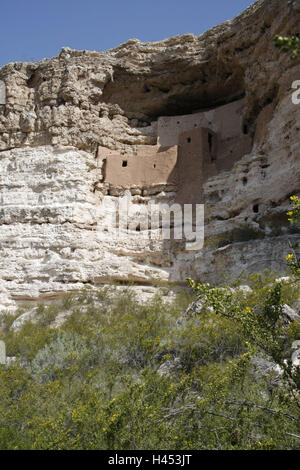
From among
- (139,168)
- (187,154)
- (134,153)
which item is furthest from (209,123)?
(139,168)

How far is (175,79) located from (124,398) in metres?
14.0

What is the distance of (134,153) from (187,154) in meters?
→ 2.03

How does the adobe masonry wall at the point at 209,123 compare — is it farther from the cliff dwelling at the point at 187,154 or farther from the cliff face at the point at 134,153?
the cliff face at the point at 134,153

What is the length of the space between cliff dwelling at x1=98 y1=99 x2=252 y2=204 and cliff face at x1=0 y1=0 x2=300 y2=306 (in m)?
0.23

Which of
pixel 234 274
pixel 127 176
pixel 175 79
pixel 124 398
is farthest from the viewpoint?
pixel 175 79

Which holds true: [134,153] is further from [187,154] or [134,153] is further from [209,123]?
[209,123]

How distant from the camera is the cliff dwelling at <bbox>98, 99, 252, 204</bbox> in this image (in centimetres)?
1603

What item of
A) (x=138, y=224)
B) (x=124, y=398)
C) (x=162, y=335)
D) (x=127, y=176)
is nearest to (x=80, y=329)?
(x=162, y=335)

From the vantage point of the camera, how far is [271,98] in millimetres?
15266

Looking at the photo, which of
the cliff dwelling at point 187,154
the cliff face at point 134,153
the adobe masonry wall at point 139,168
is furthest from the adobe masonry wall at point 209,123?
the adobe masonry wall at point 139,168

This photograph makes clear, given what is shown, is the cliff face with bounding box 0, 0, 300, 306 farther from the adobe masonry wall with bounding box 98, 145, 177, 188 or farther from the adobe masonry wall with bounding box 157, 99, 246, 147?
the adobe masonry wall with bounding box 157, 99, 246, 147

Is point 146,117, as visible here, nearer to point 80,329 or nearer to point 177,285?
point 177,285

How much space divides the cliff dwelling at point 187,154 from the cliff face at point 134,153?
0.75ft

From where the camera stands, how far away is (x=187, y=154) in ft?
53.8
